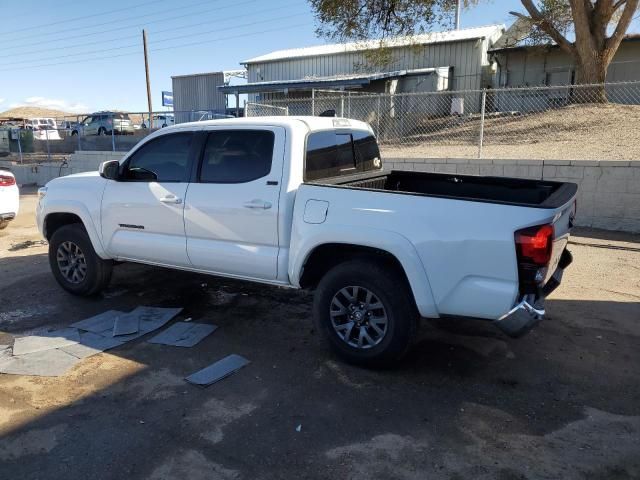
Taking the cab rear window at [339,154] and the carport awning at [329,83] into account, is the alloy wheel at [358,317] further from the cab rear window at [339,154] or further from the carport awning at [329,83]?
the carport awning at [329,83]

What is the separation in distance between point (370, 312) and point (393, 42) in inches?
756

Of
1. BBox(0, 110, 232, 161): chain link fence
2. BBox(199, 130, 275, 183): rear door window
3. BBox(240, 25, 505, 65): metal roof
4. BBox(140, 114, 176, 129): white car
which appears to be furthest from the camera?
BBox(240, 25, 505, 65): metal roof

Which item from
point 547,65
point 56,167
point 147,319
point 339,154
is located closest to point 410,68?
point 547,65

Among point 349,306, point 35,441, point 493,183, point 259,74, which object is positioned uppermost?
point 259,74

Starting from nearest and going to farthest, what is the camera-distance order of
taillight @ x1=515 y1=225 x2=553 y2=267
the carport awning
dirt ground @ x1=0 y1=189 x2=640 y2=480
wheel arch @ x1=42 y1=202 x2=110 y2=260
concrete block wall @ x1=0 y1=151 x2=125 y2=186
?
dirt ground @ x1=0 y1=189 x2=640 y2=480 → taillight @ x1=515 y1=225 x2=553 y2=267 → wheel arch @ x1=42 y1=202 x2=110 y2=260 → concrete block wall @ x1=0 y1=151 x2=125 y2=186 → the carport awning

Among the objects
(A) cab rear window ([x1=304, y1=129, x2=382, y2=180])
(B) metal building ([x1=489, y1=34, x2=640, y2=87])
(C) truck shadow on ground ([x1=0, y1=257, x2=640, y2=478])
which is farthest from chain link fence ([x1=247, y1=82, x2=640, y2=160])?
(C) truck shadow on ground ([x1=0, y1=257, x2=640, y2=478])

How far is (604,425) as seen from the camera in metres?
3.20

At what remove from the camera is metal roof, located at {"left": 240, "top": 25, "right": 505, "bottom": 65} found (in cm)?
2110

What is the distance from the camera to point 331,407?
136 inches

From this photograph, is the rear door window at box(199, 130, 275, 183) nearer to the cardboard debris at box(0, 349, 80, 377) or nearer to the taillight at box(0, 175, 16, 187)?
the cardboard debris at box(0, 349, 80, 377)

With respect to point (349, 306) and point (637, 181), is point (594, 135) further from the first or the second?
point (349, 306)

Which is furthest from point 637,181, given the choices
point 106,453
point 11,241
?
point 11,241

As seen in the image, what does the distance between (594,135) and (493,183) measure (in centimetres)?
1073

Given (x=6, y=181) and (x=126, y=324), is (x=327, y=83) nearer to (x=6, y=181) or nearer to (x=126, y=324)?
(x=6, y=181)
